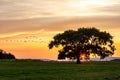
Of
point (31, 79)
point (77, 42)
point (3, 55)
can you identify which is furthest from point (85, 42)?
point (31, 79)

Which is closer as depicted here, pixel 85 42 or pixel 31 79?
pixel 31 79

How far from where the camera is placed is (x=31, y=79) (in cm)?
4069

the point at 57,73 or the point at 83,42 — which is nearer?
the point at 57,73

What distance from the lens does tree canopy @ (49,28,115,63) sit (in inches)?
4131

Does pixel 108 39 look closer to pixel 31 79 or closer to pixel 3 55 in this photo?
pixel 3 55

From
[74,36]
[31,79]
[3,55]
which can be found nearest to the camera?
[31,79]

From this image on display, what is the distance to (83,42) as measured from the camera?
345ft

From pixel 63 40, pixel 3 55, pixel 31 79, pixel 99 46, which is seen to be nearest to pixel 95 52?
pixel 99 46

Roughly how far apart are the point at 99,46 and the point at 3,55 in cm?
4747

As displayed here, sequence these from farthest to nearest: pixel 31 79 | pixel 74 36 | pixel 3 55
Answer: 1. pixel 3 55
2. pixel 74 36
3. pixel 31 79

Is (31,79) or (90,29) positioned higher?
(90,29)

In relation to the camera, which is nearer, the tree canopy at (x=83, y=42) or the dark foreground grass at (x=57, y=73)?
the dark foreground grass at (x=57, y=73)

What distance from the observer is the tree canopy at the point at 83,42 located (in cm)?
10494

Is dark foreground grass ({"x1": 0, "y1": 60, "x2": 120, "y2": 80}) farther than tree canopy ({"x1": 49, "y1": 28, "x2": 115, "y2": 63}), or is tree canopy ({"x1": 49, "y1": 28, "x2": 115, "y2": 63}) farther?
tree canopy ({"x1": 49, "y1": 28, "x2": 115, "y2": 63})
